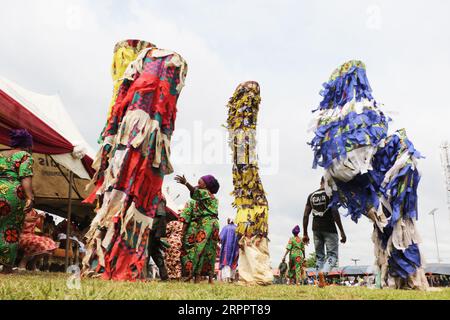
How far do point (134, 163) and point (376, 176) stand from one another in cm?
285

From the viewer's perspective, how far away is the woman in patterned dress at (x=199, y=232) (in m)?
5.07

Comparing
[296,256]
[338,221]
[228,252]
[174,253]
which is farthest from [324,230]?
[228,252]

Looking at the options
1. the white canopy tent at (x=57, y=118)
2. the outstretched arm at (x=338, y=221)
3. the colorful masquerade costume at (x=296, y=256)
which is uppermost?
the white canopy tent at (x=57, y=118)

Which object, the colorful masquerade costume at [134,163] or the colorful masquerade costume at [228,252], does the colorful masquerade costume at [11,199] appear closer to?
the colorful masquerade costume at [134,163]

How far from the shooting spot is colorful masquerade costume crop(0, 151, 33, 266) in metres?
4.23

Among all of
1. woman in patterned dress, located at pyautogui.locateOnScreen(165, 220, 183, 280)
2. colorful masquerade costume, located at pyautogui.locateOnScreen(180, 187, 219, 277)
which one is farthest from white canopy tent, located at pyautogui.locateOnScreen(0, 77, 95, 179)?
colorful masquerade costume, located at pyautogui.locateOnScreen(180, 187, 219, 277)

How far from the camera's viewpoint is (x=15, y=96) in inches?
235

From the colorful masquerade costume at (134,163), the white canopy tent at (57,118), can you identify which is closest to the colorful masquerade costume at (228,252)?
the white canopy tent at (57,118)

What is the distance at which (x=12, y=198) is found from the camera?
423 cm

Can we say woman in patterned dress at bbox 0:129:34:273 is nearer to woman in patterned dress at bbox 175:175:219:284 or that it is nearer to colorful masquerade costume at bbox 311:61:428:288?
woman in patterned dress at bbox 175:175:219:284

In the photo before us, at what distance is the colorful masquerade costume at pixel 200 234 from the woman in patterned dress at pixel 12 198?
1.84 meters

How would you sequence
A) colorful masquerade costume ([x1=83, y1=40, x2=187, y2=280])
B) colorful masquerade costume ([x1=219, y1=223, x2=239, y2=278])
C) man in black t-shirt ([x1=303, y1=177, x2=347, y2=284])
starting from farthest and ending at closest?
colorful masquerade costume ([x1=219, y1=223, x2=239, y2=278]) → man in black t-shirt ([x1=303, y1=177, x2=347, y2=284]) → colorful masquerade costume ([x1=83, y1=40, x2=187, y2=280])

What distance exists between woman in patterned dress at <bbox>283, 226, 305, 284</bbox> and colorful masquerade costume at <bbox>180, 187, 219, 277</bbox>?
442 cm
